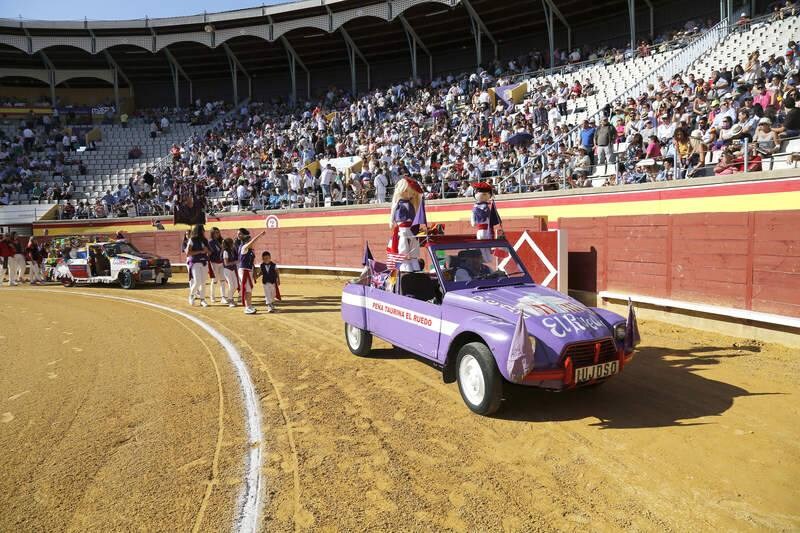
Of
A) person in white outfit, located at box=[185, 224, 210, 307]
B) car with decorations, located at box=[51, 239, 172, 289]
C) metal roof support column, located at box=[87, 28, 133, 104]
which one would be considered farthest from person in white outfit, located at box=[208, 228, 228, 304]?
metal roof support column, located at box=[87, 28, 133, 104]

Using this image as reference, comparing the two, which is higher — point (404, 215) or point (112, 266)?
point (404, 215)

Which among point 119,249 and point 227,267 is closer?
point 227,267

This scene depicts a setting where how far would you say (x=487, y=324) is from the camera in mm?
5305

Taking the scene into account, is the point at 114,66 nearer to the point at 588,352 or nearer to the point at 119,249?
the point at 119,249

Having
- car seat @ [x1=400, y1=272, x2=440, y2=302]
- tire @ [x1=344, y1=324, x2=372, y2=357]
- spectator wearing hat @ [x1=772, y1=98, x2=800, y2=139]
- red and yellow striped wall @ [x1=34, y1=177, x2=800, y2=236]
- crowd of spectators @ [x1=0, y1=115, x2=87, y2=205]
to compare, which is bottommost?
tire @ [x1=344, y1=324, x2=372, y2=357]

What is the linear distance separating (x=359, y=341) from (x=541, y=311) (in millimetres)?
3219

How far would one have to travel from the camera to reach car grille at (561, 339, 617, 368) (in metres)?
5.10

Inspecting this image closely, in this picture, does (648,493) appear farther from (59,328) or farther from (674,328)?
(59,328)

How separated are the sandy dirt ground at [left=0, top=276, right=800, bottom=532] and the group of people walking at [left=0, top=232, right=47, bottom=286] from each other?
53.8ft

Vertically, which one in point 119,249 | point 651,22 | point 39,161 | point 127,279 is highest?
point 651,22

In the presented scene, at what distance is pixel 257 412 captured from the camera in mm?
5633

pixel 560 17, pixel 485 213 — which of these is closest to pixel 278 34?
pixel 560 17

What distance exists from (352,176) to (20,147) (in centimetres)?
2521

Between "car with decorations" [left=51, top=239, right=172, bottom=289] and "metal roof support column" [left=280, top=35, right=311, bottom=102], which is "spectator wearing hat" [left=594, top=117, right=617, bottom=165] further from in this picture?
"metal roof support column" [left=280, top=35, right=311, bottom=102]
